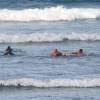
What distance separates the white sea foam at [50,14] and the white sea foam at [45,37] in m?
5.84

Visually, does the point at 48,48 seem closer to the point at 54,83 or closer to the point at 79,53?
the point at 79,53

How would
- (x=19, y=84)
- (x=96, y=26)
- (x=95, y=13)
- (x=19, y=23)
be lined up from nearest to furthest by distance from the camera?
(x=19, y=84) < (x=96, y=26) < (x=19, y=23) < (x=95, y=13)

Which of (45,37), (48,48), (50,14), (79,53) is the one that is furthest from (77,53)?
(50,14)

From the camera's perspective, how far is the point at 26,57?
963 inches

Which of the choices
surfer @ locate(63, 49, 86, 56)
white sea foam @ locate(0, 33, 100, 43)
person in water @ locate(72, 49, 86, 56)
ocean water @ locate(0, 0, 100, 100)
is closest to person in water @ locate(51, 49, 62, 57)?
ocean water @ locate(0, 0, 100, 100)

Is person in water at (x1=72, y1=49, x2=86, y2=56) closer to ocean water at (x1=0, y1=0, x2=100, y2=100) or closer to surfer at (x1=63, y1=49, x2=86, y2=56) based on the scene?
surfer at (x1=63, y1=49, x2=86, y2=56)

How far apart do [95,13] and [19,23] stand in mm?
4323

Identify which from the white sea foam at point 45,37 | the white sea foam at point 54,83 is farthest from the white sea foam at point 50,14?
the white sea foam at point 54,83

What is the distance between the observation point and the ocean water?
1953 cm

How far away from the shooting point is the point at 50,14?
118ft

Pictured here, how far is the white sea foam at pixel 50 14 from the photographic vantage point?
115 feet

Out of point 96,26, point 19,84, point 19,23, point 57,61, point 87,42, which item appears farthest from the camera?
point 19,23

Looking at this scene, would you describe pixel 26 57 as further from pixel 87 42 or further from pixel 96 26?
pixel 96 26

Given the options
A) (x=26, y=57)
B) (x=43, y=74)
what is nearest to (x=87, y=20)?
(x=26, y=57)
